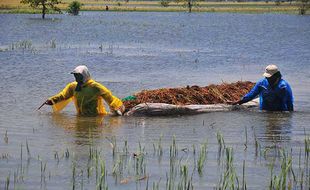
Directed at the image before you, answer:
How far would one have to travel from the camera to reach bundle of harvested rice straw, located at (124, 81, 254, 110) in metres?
15.7

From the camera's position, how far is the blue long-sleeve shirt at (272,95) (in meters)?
15.6

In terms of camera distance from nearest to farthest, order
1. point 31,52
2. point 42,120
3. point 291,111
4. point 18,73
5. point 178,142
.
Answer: point 178,142 → point 42,120 → point 291,111 → point 18,73 → point 31,52

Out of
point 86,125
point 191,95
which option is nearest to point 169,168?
point 86,125

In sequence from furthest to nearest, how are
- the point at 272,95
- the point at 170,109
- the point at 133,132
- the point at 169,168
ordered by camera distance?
the point at 272,95 < the point at 170,109 < the point at 133,132 < the point at 169,168

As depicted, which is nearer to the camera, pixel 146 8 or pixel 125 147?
pixel 125 147

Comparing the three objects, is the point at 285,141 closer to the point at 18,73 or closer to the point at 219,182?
the point at 219,182

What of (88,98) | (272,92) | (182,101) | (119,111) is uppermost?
(272,92)

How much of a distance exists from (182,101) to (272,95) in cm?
195

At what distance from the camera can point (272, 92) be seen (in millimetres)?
15797

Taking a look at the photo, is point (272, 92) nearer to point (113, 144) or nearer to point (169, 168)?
point (113, 144)

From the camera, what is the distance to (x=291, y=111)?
1634 cm

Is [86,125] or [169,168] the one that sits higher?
[86,125]

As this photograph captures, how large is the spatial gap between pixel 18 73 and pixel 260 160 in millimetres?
15310

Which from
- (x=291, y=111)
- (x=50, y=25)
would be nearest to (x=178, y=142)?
(x=291, y=111)
